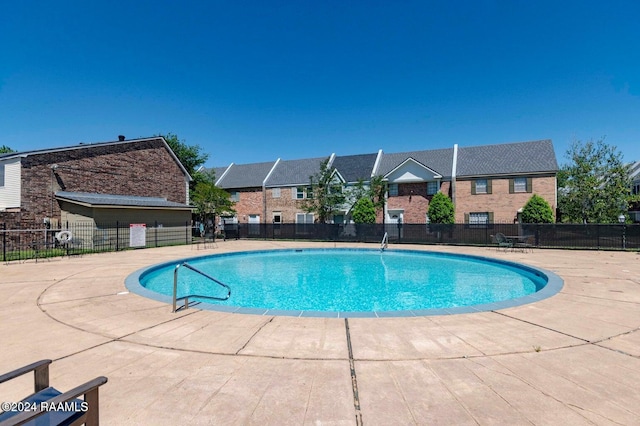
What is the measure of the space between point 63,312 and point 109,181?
722 inches

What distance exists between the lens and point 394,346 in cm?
422

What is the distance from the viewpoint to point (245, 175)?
34531mm

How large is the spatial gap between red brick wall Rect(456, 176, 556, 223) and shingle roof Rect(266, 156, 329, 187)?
13663 millimetres

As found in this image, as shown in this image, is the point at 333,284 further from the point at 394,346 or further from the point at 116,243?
the point at 116,243

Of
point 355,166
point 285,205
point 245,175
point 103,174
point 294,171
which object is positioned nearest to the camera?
point 103,174

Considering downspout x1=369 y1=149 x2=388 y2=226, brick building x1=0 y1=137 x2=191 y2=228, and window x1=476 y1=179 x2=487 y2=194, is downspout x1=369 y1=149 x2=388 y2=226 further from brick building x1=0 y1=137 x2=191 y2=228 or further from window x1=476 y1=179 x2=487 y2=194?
brick building x1=0 y1=137 x2=191 y2=228

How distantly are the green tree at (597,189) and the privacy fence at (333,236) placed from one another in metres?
5.64

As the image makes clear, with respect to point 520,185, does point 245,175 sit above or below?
above

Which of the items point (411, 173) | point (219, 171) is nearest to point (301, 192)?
point (411, 173)

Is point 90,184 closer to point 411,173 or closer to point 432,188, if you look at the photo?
point 411,173

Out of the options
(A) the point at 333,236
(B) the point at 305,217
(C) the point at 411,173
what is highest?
(C) the point at 411,173

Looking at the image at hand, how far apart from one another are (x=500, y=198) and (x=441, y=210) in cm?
466

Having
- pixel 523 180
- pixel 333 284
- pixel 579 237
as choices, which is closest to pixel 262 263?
pixel 333 284

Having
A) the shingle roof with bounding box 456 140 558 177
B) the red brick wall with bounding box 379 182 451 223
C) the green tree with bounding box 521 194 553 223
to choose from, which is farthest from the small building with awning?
the green tree with bounding box 521 194 553 223
